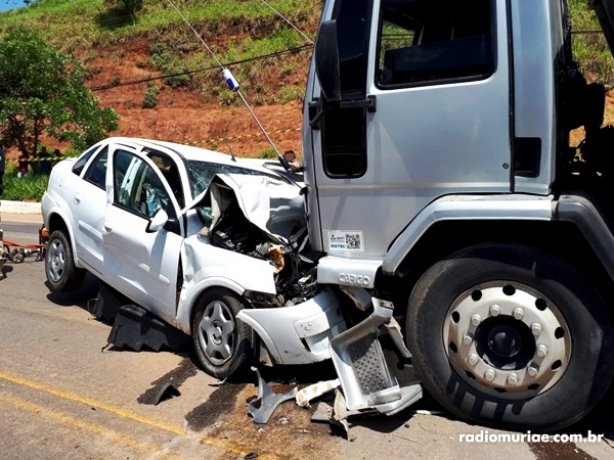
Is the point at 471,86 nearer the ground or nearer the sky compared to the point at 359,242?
nearer the sky

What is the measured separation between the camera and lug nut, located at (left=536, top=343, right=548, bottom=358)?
3.49 m

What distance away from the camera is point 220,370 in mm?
4645

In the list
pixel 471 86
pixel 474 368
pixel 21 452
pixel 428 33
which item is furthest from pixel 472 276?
pixel 21 452

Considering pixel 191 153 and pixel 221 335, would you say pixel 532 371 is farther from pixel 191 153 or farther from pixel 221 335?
pixel 191 153

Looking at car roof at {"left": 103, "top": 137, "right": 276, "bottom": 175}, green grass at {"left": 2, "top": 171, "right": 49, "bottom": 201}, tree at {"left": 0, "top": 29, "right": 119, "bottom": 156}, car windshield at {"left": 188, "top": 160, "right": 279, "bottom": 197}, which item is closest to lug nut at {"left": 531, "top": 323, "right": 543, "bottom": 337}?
car windshield at {"left": 188, "top": 160, "right": 279, "bottom": 197}

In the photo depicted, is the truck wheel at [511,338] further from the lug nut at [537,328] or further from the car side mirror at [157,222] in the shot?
the car side mirror at [157,222]

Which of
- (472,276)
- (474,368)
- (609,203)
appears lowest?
(474,368)

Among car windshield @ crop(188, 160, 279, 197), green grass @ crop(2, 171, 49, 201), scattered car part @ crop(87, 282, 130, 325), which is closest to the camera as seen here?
car windshield @ crop(188, 160, 279, 197)

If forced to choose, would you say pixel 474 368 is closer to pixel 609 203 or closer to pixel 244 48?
pixel 609 203

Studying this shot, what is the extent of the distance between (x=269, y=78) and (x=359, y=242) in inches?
1294

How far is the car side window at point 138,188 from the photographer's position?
18.5 ft

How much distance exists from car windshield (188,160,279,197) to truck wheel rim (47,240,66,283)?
81.2 inches

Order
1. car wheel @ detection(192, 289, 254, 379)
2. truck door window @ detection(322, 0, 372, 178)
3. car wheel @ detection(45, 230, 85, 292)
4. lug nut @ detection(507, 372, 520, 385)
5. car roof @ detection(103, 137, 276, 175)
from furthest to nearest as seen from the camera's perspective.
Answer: car wheel @ detection(45, 230, 85, 292) < car roof @ detection(103, 137, 276, 175) < car wheel @ detection(192, 289, 254, 379) < truck door window @ detection(322, 0, 372, 178) < lug nut @ detection(507, 372, 520, 385)

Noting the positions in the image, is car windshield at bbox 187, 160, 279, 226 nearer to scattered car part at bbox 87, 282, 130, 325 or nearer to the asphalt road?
the asphalt road
